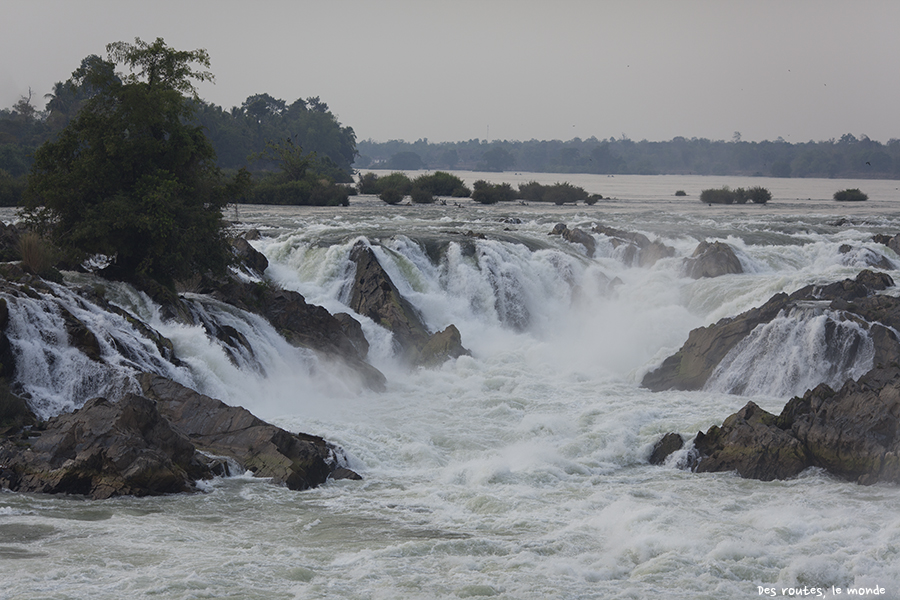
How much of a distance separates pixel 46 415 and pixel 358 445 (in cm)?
523

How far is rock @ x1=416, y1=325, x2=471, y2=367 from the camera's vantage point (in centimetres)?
2234

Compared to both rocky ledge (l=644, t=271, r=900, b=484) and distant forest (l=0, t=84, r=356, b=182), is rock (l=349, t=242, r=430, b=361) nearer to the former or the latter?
rocky ledge (l=644, t=271, r=900, b=484)

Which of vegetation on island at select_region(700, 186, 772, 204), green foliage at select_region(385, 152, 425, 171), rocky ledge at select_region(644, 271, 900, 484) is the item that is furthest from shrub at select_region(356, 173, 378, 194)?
green foliage at select_region(385, 152, 425, 171)

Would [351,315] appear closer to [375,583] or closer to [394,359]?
[394,359]

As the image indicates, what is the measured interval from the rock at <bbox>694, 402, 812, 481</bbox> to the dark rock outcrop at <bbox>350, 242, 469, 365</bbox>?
921 cm

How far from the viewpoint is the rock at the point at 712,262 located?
93.1ft

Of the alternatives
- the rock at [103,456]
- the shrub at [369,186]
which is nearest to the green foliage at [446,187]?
the shrub at [369,186]

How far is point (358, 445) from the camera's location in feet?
49.8

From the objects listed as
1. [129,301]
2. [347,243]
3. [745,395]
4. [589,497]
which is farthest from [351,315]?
[589,497]

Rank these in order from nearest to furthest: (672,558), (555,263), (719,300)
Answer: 1. (672,558)
2. (719,300)
3. (555,263)

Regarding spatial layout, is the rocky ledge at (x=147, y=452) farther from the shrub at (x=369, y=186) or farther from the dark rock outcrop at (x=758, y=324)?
the shrub at (x=369, y=186)

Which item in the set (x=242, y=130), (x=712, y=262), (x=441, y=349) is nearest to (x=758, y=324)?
(x=441, y=349)

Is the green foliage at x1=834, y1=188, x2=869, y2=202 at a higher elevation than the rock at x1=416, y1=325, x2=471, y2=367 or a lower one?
higher

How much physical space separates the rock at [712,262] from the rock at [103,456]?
2062 centimetres
